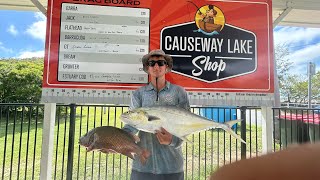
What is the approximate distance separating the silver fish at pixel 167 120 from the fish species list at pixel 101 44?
1147 mm

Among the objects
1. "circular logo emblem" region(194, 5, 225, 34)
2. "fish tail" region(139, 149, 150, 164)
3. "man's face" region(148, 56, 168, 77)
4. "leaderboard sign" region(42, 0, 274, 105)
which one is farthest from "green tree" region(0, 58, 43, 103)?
"fish tail" region(139, 149, 150, 164)

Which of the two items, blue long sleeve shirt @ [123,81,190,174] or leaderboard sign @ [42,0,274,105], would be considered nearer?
blue long sleeve shirt @ [123,81,190,174]

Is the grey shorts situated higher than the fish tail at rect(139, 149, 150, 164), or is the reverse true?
the fish tail at rect(139, 149, 150, 164)

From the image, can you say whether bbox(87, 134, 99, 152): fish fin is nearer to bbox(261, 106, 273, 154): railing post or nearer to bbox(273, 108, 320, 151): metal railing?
bbox(261, 106, 273, 154): railing post

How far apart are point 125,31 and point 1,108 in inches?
97.2

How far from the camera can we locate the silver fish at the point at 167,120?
230 centimetres

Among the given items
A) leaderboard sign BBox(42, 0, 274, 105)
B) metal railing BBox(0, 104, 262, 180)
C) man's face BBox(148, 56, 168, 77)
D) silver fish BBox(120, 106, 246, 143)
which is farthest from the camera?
metal railing BBox(0, 104, 262, 180)

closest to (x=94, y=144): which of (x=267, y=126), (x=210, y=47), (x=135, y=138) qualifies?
(x=135, y=138)

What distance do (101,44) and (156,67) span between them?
1120 mm

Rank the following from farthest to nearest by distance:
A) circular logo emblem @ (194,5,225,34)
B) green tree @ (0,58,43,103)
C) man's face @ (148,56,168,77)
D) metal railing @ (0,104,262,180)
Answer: green tree @ (0,58,43,103), metal railing @ (0,104,262,180), circular logo emblem @ (194,5,225,34), man's face @ (148,56,168,77)

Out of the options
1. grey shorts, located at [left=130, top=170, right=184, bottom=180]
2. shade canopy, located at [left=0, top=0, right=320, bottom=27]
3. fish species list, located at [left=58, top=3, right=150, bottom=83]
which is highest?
shade canopy, located at [left=0, top=0, right=320, bottom=27]

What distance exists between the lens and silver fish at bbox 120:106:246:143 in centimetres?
230

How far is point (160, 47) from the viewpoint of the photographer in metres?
3.52

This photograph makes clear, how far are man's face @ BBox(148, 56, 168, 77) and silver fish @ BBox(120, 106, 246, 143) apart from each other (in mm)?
383
